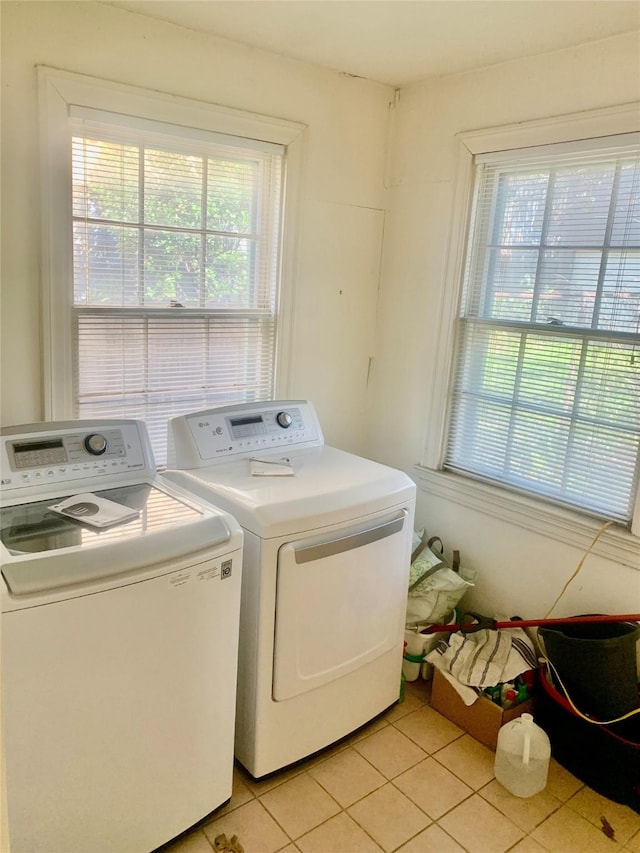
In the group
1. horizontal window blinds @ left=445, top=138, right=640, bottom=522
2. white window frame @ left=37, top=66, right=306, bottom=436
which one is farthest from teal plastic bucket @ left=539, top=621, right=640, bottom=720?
white window frame @ left=37, top=66, right=306, bottom=436

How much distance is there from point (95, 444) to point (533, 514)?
64.0 inches

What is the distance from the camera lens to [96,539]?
1600 millimetres

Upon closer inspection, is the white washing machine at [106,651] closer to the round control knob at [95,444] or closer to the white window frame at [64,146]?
the round control knob at [95,444]

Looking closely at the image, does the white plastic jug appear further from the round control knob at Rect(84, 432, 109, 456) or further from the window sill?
the round control knob at Rect(84, 432, 109, 456)

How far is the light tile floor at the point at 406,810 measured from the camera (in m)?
1.88

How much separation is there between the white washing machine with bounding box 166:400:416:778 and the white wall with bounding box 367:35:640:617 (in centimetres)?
55

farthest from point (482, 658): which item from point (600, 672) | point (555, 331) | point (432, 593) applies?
point (555, 331)

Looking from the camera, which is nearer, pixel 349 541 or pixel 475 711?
pixel 349 541

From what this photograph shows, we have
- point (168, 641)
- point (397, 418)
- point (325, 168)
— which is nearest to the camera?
A: point (168, 641)

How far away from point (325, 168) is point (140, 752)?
2.26 meters

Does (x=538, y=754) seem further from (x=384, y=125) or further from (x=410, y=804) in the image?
(x=384, y=125)

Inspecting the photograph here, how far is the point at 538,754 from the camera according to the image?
6.77 ft

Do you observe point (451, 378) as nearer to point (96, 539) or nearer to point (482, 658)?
point (482, 658)

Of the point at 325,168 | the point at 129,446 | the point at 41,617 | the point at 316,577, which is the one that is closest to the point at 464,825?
the point at 316,577
